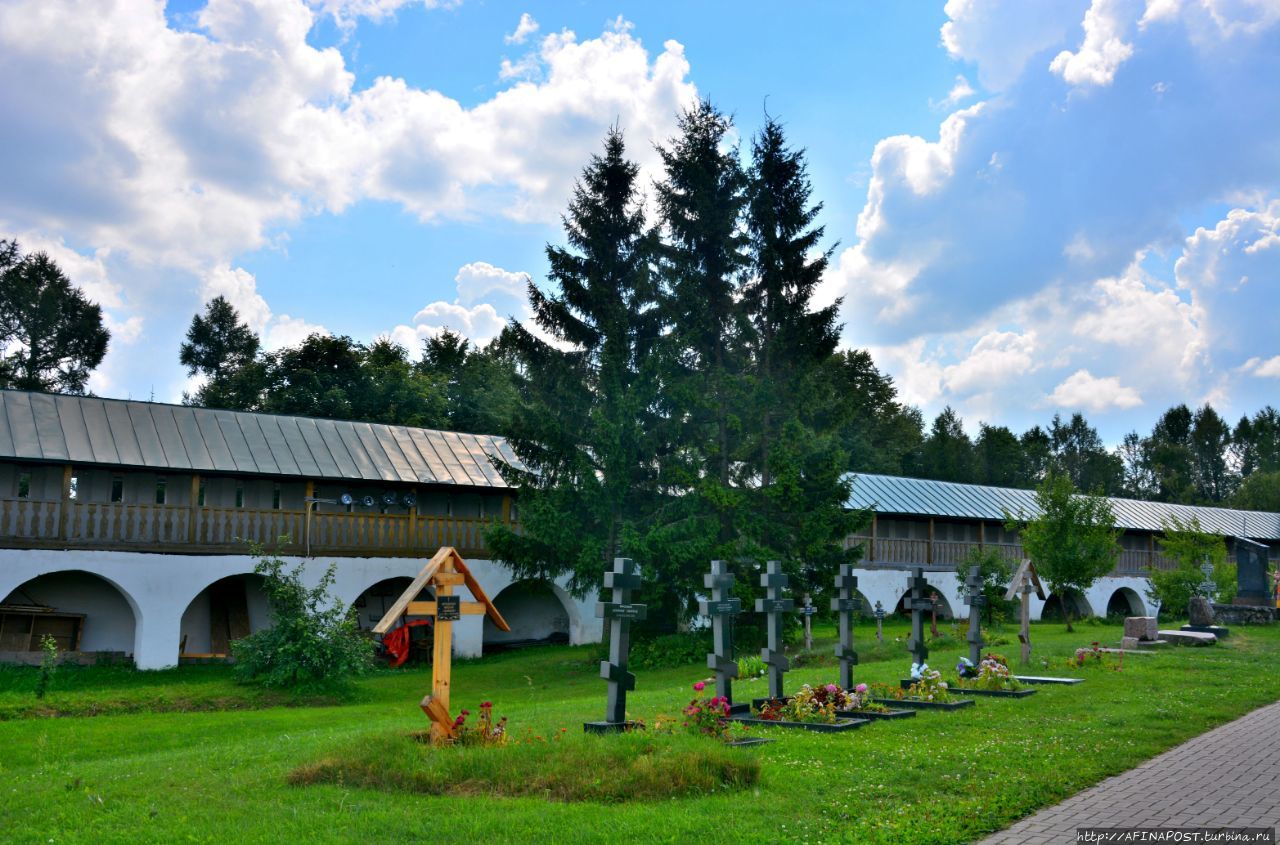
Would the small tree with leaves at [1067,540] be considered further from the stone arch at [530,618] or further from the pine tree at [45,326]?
the pine tree at [45,326]

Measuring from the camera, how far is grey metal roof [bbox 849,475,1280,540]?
34781 millimetres

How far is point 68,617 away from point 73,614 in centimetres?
14

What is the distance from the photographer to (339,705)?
17.5 metres

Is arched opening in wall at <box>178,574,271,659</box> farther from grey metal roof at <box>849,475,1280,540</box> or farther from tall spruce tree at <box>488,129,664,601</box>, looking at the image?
grey metal roof at <box>849,475,1280,540</box>

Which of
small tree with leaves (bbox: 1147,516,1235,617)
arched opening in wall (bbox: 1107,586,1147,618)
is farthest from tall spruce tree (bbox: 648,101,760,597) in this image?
arched opening in wall (bbox: 1107,586,1147,618)

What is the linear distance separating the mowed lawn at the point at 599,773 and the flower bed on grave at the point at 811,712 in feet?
0.91

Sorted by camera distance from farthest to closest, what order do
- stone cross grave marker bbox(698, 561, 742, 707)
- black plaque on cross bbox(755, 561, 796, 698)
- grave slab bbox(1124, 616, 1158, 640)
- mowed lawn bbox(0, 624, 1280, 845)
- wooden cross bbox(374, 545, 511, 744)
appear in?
grave slab bbox(1124, 616, 1158, 640) → black plaque on cross bbox(755, 561, 796, 698) → stone cross grave marker bbox(698, 561, 742, 707) → wooden cross bbox(374, 545, 511, 744) → mowed lawn bbox(0, 624, 1280, 845)

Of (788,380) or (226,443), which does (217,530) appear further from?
(788,380)

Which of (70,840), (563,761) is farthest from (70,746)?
(563,761)

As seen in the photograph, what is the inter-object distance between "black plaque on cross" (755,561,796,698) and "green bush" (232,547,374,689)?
8357 millimetres

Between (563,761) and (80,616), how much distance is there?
58.4ft

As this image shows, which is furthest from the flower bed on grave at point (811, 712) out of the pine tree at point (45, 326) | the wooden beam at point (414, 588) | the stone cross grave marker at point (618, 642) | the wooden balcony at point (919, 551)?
the pine tree at point (45, 326)

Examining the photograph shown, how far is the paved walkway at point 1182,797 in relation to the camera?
6969 mm

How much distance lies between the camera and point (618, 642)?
11219 mm
